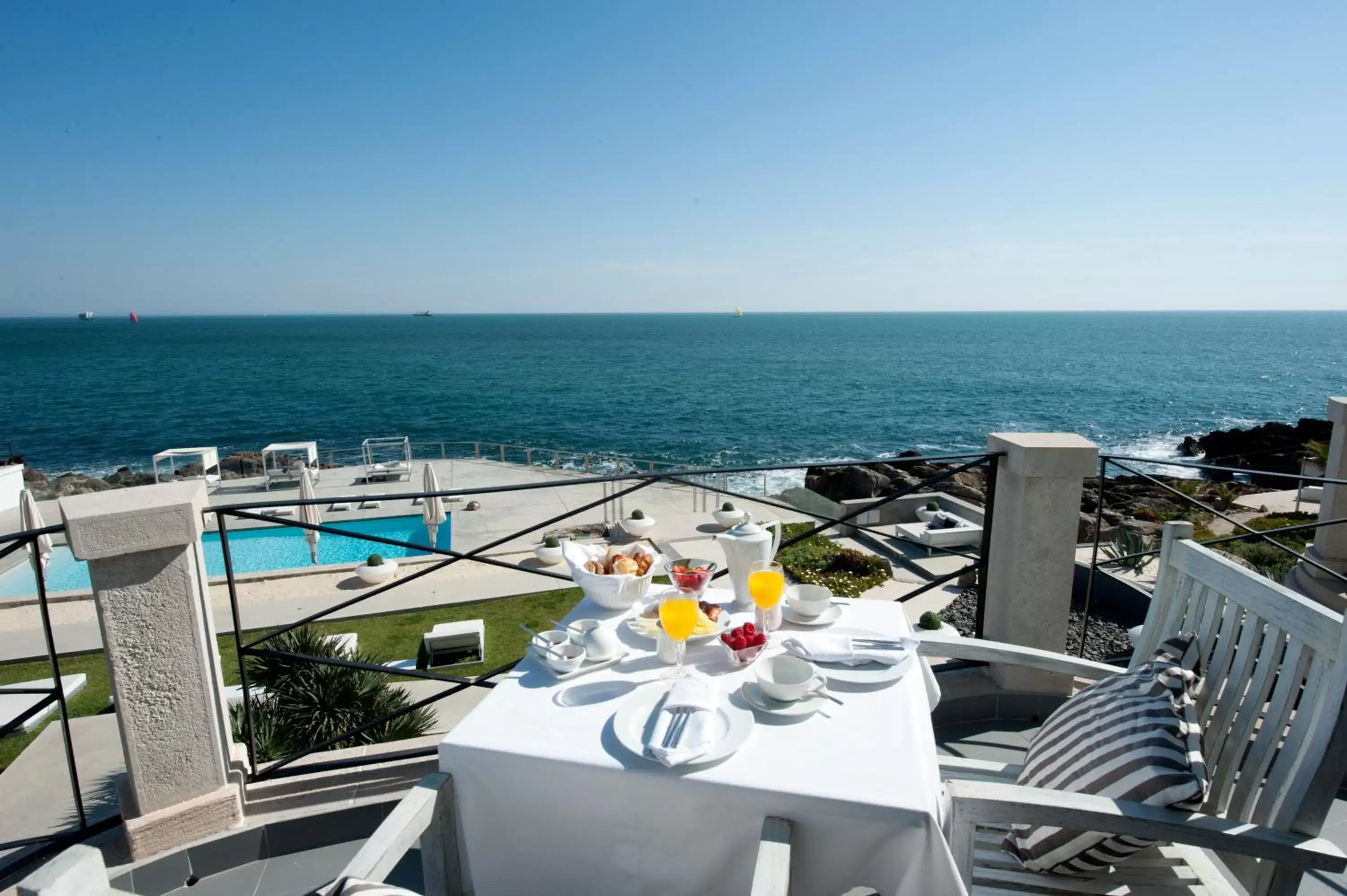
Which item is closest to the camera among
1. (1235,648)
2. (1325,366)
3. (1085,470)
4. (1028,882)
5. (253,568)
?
(1028,882)

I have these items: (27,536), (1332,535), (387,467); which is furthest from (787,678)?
(387,467)

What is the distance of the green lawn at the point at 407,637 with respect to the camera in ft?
25.1

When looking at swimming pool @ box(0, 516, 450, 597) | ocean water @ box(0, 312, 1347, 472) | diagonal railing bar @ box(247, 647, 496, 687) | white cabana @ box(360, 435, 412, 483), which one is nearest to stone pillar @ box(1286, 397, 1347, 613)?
diagonal railing bar @ box(247, 647, 496, 687)

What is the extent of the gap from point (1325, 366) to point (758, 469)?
10127 cm

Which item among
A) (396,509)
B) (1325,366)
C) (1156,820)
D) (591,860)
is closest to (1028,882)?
(1156,820)

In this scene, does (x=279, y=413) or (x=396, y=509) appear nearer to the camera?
(x=396, y=509)

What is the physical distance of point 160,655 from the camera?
2438 mm

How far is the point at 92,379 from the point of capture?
6794 cm

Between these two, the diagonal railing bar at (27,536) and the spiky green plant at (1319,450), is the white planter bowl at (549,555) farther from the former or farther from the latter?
the spiky green plant at (1319,450)

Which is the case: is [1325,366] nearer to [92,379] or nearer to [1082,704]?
[1082,704]

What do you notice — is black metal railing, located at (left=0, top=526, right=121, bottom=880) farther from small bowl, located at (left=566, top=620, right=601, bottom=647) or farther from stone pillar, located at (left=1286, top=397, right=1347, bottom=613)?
stone pillar, located at (left=1286, top=397, right=1347, bottom=613)

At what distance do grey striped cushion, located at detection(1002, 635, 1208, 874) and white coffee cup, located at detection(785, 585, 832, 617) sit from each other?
796 millimetres

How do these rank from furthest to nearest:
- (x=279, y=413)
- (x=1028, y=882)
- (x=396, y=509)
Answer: (x=279, y=413) → (x=396, y=509) → (x=1028, y=882)

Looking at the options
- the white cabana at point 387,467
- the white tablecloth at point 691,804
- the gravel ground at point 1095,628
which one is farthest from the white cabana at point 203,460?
the white tablecloth at point 691,804
